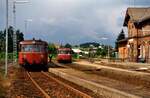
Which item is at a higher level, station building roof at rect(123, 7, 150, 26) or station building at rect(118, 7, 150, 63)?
station building roof at rect(123, 7, 150, 26)

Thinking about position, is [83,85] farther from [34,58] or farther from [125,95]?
[34,58]

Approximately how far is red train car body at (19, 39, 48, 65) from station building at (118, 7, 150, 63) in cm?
2504

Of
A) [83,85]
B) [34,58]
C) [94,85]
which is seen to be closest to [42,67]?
[34,58]

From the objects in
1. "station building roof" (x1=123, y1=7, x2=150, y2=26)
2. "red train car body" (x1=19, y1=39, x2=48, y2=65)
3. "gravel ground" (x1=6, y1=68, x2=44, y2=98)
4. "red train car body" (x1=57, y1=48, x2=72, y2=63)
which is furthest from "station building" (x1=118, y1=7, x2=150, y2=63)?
"gravel ground" (x1=6, y1=68, x2=44, y2=98)

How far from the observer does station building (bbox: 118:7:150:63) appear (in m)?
65.7

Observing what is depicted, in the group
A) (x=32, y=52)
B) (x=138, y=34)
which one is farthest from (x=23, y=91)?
(x=138, y=34)

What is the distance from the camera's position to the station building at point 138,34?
Answer: 216 ft

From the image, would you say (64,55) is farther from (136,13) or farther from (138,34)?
(136,13)

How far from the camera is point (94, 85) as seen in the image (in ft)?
69.1

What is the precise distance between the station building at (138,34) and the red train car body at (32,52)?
25.0m

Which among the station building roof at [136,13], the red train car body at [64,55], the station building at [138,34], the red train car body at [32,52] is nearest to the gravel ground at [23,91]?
the red train car body at [32,52]

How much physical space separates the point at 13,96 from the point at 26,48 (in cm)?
2221

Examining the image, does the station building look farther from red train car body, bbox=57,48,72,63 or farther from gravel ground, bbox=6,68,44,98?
gravel ground, bbox=6,68,44,98

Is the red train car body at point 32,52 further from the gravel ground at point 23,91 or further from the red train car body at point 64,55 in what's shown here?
the red train car body at point 64,55
